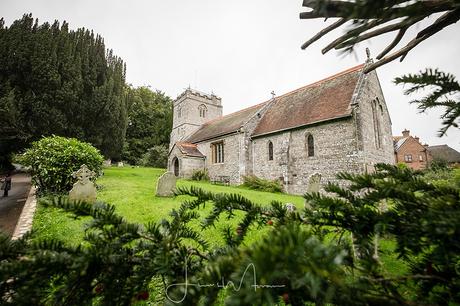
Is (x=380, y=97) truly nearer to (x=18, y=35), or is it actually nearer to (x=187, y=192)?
(x=187, y=192)

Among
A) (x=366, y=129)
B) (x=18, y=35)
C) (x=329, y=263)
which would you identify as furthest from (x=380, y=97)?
(x=18, y=35)

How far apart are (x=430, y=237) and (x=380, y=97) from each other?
63.2ft

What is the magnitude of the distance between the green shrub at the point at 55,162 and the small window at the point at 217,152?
12160 millimetres

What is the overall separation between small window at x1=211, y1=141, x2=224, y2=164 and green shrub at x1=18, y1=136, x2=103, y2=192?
12160 millimetres

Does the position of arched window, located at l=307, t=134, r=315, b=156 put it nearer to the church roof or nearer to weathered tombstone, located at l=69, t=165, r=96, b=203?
weathered tombstone, located at l=69, t=165, r=96, b=203

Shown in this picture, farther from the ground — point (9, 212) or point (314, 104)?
point (314, 104)

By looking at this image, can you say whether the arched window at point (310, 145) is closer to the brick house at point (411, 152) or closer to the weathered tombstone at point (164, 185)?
the weathered tombstone at point (164, 185)

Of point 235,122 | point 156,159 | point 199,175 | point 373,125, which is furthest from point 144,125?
point 373,125

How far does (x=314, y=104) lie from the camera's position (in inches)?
656

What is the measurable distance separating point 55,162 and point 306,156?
14332 millimetres

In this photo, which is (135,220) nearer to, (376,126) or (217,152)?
(217,152)

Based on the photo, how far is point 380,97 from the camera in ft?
54.0

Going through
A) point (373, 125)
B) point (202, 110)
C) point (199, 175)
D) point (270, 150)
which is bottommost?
point (199, 175)

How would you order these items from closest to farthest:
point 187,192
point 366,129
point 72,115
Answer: point 187,192 → point 366,129 → point 72,115
